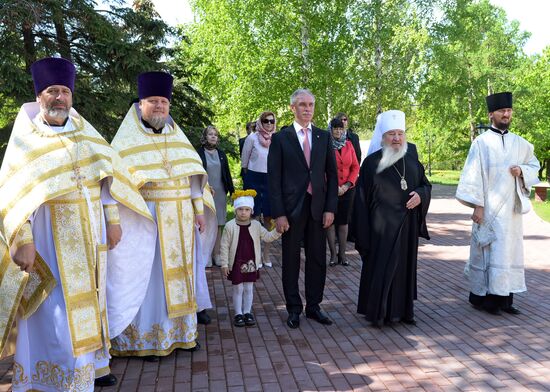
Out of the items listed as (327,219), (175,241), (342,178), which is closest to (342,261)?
(342,178)

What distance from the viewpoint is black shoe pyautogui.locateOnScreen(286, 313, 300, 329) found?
5.66 metres

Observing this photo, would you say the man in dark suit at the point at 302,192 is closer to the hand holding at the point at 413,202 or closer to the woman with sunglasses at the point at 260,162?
the hand holding at the point at 413,202

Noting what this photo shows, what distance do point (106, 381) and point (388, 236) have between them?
3.12m

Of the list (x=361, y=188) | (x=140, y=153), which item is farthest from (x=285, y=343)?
(x=140, y=153)

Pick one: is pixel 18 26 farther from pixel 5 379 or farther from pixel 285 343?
pixel 285 343

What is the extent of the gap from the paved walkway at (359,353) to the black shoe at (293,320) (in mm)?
84

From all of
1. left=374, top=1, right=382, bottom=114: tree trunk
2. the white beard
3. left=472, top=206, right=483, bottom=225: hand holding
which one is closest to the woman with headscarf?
left=472, top=206, right=483, bottom=225: hand holding

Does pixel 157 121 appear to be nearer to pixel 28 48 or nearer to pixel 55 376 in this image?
pixel 55 376

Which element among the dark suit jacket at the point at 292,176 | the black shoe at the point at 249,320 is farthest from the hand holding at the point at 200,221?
the black shoe at the point at 249,320

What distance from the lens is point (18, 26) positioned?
8.88 m

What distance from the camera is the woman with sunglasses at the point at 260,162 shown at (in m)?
8.91

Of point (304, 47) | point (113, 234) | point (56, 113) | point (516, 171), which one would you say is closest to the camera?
point (56, 113)

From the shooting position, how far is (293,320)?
5.69m

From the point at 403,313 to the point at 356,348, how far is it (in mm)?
932
